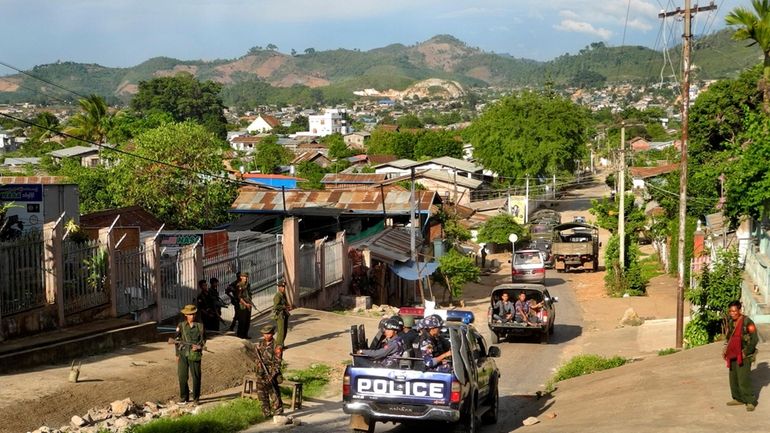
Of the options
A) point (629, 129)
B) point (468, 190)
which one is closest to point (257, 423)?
point (468, 190)

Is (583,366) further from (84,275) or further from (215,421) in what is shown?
(84,275)

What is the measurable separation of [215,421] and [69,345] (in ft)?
14.2

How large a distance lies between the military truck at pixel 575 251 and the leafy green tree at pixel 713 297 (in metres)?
29.3

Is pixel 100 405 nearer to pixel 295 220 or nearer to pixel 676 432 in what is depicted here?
pixel 676 432

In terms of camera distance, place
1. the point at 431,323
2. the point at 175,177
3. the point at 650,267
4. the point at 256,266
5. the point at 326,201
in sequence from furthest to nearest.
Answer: the point at 650,267
the point at 326,201
the point at 175,177
the point at 256,266
the point at 431,323

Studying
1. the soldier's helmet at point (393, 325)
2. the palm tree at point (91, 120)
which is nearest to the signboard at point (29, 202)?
the soldier's helmet at point (393, 325)

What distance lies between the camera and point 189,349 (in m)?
14.4

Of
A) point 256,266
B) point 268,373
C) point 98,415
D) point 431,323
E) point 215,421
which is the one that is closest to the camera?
point 431,323

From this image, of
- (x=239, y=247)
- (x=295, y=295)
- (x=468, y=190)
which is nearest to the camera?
(x=239, y=247)

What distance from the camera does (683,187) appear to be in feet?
76.8

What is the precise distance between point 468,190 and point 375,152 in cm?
A: 4084

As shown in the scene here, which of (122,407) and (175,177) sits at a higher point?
(175,177)

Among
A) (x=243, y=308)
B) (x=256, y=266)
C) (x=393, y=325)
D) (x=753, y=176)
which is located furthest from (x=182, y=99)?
(x=393, y=325)

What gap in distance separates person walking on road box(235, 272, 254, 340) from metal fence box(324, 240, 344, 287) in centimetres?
1000
